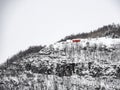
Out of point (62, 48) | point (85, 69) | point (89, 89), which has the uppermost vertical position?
point (62, 48)

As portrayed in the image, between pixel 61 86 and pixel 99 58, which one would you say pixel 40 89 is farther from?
Result: pixel 99 58

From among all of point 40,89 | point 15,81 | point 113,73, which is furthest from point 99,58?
point 15,81

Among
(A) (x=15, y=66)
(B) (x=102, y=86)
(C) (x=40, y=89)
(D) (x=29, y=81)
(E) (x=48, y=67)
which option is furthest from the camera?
(A) (x=15, y=66)

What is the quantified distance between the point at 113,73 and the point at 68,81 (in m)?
19.7

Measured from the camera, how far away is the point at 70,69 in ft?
422

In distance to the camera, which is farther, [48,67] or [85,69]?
[48,67]

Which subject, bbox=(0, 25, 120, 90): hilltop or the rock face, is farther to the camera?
bbox=(0, 25, 120, 90): hilltop

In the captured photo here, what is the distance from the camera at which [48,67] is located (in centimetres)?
13612

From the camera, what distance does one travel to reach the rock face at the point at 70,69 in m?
117

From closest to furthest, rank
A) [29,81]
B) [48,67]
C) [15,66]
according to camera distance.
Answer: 1. [29,81]
2. [48,67]
3. [15,66]

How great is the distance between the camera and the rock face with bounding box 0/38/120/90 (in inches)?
4621

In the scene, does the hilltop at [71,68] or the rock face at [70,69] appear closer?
the rock face at [70,69]

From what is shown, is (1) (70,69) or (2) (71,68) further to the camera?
(2) (71,68)

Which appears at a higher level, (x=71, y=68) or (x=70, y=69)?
(x=71, y=68)
